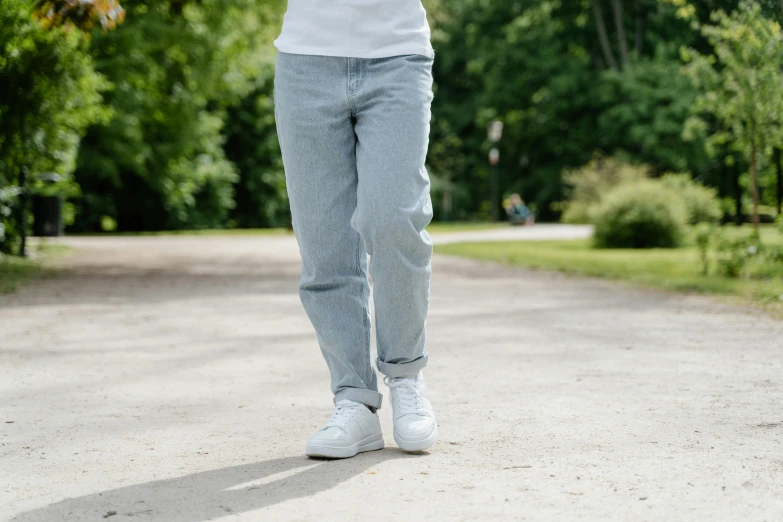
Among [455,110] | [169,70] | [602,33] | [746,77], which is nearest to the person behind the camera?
[746,77]

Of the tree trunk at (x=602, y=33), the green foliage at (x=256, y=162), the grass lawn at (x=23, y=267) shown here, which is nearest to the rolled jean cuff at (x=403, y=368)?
the grass lawn at (x=23, y=267)

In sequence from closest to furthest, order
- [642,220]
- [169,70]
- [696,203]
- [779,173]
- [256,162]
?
1. [779,173]
2. [169,70]
3. [642,220]
4. [696,203]
5. [256,162]

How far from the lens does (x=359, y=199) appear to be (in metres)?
3.13

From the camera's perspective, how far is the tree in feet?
29.4

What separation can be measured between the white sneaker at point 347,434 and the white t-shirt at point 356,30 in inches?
42.1

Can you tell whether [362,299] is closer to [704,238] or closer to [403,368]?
[403,368]

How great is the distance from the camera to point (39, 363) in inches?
200

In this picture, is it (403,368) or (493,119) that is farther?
(493,119)

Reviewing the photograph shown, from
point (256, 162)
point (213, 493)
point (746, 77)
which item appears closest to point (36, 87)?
point (746, 77)

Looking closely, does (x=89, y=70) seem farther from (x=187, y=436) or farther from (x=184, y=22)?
(x=187, y=436)

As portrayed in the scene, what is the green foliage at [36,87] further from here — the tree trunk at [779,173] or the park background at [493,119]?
the tree trunk at [779,173]

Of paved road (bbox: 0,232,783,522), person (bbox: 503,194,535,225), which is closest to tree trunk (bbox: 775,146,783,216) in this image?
paved road (bbox: 0,232,783,522)

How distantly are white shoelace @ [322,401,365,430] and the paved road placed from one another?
0.13 meters

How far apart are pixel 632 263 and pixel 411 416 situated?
10709 mm
